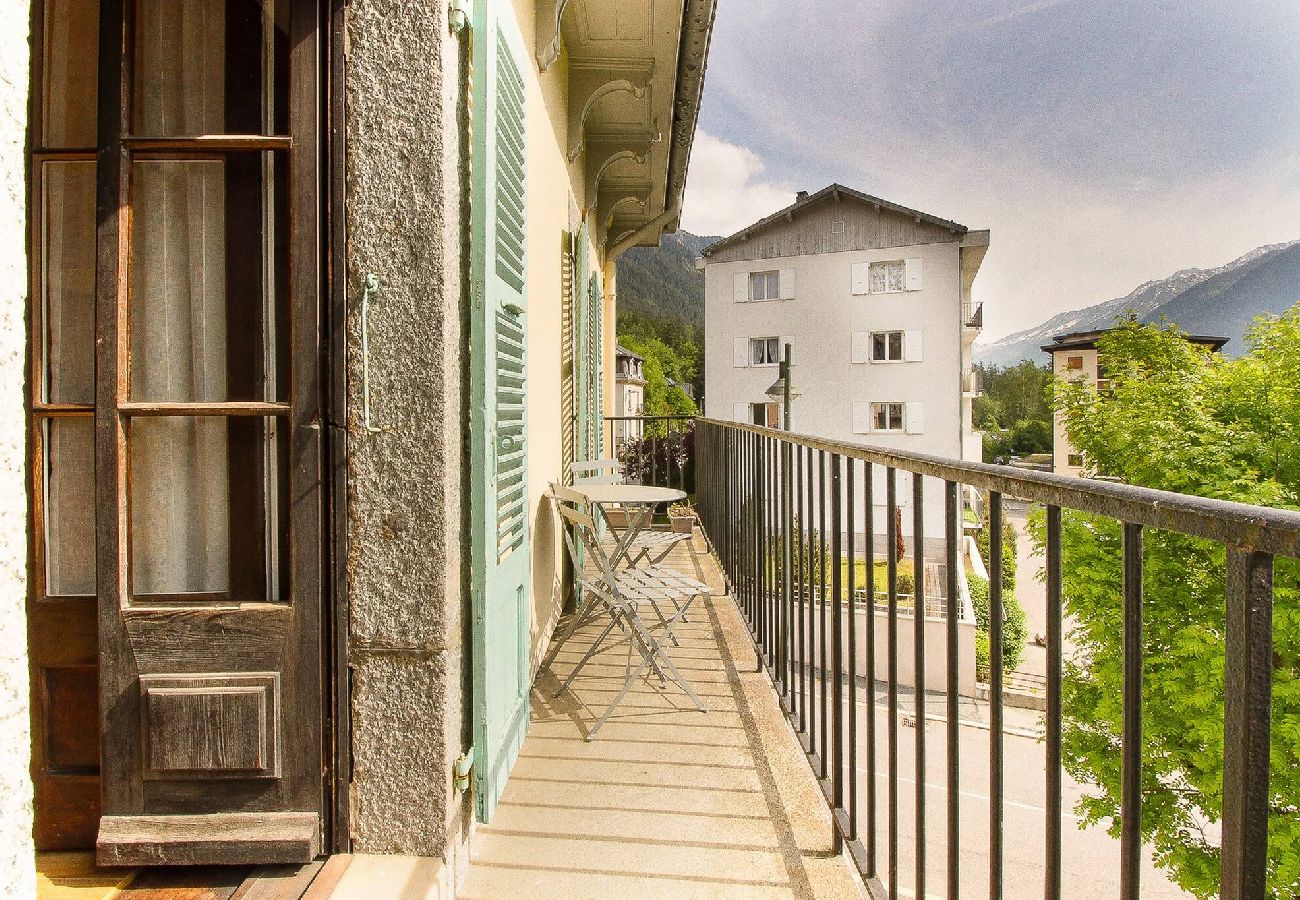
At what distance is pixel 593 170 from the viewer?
532cm

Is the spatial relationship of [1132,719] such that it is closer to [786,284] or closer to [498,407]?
[498,407]

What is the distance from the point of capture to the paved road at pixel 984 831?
27.9 ft

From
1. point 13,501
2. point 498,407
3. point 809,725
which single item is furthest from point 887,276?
point 13,501

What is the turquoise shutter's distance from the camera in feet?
6.11

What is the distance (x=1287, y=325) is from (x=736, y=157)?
376 feet

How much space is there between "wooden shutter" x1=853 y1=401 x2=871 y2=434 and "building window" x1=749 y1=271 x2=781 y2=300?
4.38 m

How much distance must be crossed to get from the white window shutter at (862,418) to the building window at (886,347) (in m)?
1.45

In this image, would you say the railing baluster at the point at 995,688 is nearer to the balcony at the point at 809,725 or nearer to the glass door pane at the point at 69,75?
the balcony at the point at 809,725

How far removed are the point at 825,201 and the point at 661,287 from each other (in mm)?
68616

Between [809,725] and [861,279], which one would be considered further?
[861,279]

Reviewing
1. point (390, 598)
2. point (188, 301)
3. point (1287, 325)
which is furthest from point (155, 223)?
point (1287, 325)

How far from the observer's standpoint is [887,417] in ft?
75.3

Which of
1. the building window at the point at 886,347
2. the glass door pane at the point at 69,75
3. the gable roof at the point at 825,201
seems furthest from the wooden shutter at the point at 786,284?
the glass door pane at the point at 69,75

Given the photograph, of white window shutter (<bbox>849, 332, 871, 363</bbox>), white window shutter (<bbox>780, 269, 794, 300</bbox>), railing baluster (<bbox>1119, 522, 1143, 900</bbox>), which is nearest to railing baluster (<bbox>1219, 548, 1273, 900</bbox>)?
railing baluster (<bbox>1119, 522, 1143, 900</bbox>)
